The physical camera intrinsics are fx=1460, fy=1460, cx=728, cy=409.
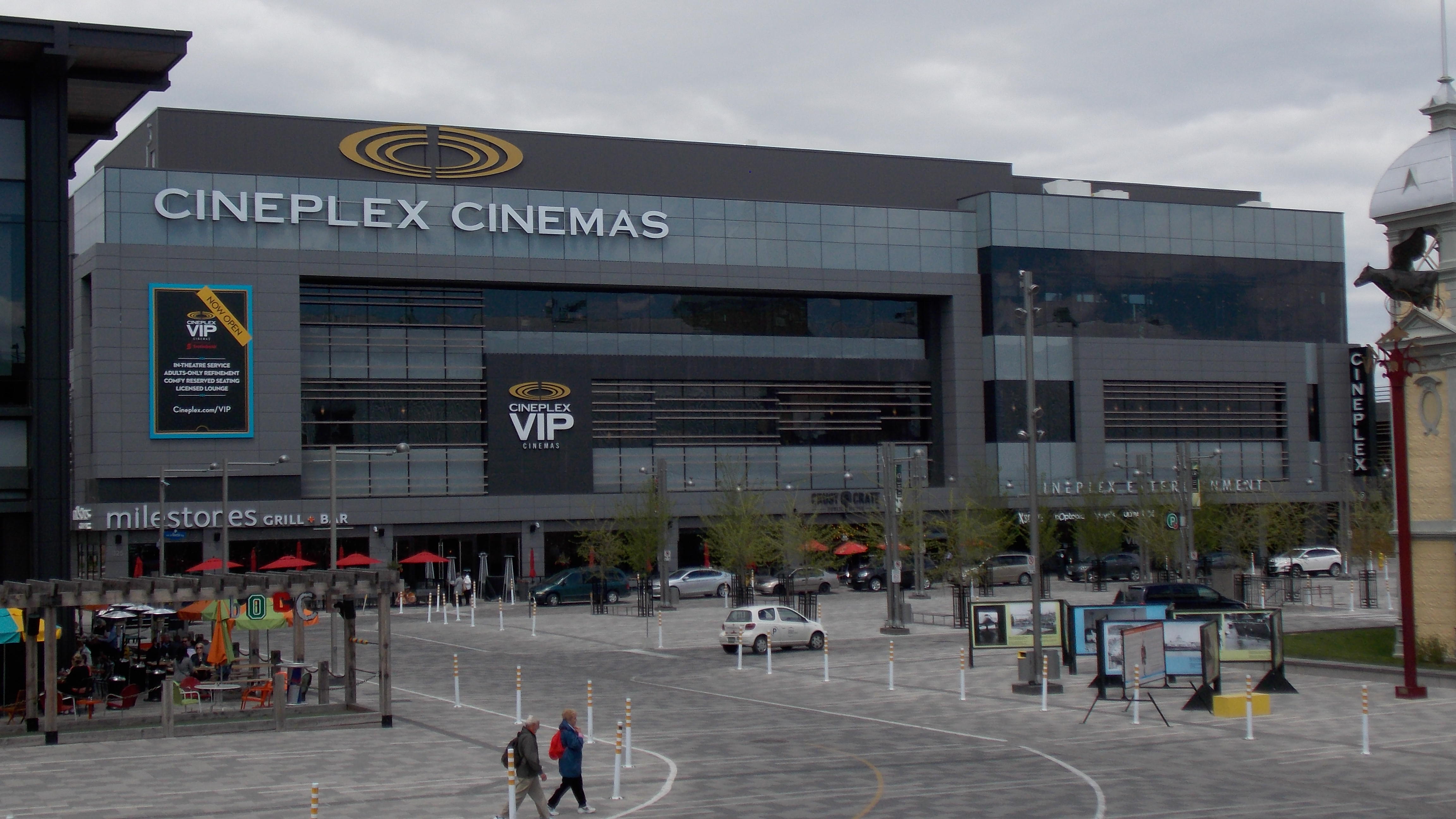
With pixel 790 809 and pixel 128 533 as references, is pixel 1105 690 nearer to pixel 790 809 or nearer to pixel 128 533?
pixel 790 809

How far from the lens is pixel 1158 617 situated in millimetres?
31922

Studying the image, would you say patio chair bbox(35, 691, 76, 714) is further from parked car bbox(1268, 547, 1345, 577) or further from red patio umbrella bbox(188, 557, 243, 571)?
parked car bbox(1268, 547, 1345, 577)

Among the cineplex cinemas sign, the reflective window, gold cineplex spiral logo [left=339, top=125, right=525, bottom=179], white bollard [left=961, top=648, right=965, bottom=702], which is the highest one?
gold cineplex spiral logo [left=339, top=125, right=525, bottom=179]

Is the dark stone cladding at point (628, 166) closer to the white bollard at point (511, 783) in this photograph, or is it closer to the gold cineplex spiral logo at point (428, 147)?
the gold cineplex spiral logo at point (428, 147)

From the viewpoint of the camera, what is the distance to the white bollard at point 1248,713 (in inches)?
944

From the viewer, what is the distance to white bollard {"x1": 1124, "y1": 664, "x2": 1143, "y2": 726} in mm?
26141

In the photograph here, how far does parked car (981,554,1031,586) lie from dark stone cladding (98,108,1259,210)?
72.3ft

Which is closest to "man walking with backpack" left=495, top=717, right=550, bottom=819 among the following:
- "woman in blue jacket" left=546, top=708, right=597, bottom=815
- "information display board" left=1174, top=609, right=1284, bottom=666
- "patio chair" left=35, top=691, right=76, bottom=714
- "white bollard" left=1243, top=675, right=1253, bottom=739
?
"woman in blue jacket" left=546, top=708, right=597, bottom=815

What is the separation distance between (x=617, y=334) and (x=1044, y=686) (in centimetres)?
5194

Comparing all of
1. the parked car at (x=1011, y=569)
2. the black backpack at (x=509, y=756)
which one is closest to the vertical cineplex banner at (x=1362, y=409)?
the parked car at (x=1011, y=569)

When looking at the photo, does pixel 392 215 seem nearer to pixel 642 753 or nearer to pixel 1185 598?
pixel 1185 598

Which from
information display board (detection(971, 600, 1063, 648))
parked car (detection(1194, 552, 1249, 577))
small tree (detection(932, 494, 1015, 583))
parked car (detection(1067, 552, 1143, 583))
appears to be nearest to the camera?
information display board (detection(971, 600, 1063, 648))

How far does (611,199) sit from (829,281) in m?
13.0

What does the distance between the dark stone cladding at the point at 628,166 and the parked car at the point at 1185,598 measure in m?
37.2
